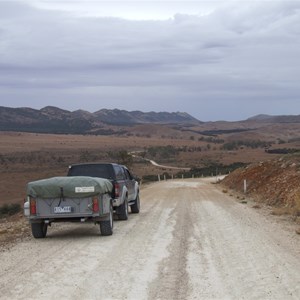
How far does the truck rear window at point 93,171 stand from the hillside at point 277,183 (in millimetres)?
6542

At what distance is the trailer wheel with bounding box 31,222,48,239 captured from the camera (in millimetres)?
13594

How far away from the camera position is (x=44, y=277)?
890 cm

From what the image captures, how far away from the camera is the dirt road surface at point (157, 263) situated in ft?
26.2

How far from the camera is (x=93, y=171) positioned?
17219 mm

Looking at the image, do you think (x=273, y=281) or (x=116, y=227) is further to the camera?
(x=116, y=227)

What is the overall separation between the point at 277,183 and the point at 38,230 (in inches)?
674

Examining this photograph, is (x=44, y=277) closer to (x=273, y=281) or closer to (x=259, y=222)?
(x=273, y=281)

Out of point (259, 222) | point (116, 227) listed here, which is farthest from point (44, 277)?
point (259, 222)

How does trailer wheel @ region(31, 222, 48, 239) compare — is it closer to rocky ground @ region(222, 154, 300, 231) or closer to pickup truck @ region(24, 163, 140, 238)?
pickup truck @ region(24, 163, 140, 238)

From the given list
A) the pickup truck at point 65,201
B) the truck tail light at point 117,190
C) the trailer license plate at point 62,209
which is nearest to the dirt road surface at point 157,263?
the pickup truck at point 65,201

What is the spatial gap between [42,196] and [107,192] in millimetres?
1742

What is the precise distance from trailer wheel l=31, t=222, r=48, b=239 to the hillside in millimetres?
8835

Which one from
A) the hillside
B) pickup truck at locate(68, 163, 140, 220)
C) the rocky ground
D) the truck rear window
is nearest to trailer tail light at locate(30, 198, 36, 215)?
pickup truck at locate(68, 163, 140, 220)

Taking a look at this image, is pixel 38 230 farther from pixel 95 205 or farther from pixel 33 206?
pixel 95 205
